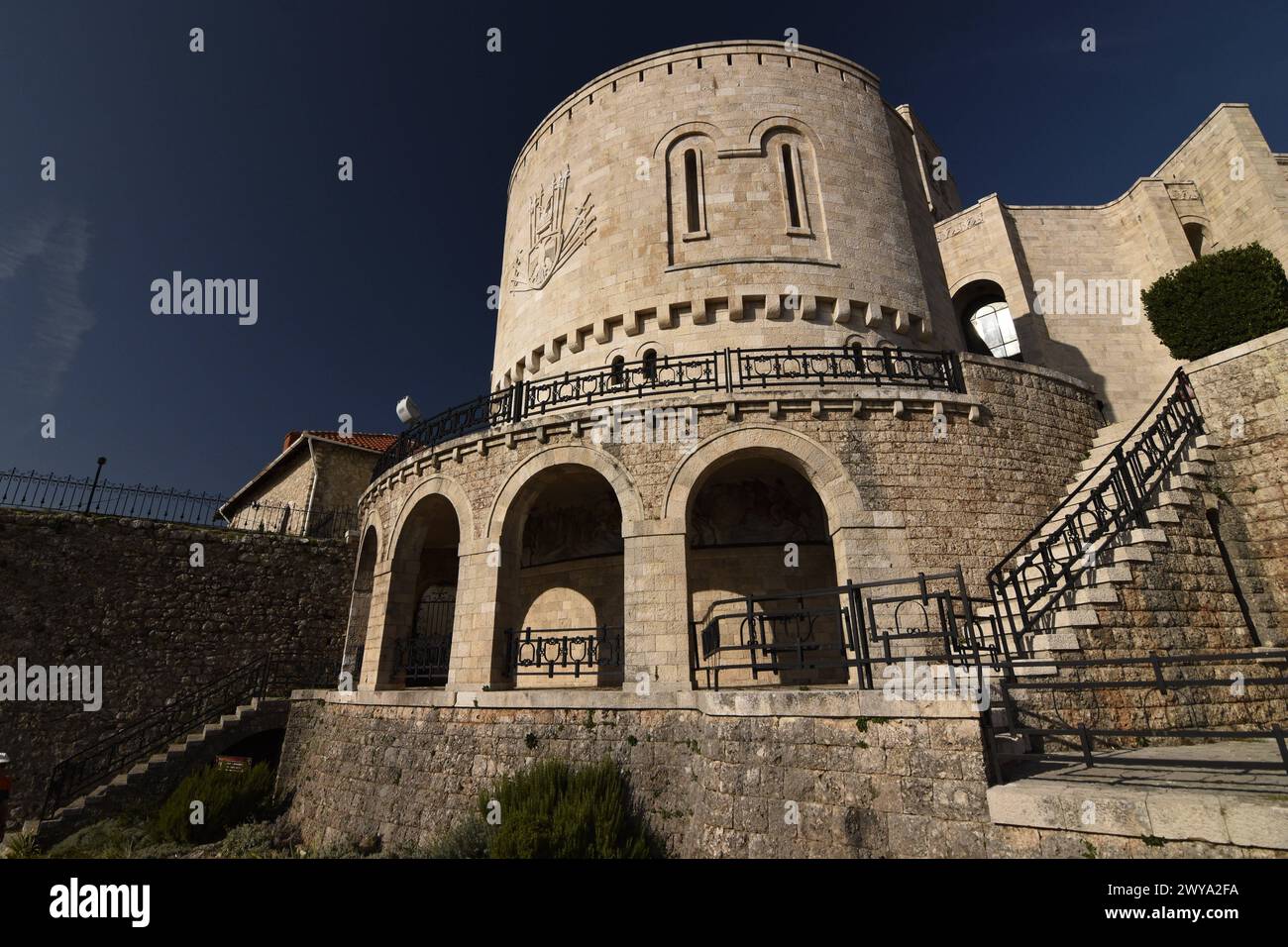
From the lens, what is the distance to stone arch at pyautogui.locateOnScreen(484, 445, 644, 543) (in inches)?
354

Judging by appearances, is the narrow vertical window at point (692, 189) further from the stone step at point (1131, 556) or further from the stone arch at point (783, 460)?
the stone step at point (1131, 556)

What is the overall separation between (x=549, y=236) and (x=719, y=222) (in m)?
4.89

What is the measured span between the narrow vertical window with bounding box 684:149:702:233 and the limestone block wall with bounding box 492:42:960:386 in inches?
6.6

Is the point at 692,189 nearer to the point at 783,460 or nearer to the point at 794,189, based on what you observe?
the point at 794,189

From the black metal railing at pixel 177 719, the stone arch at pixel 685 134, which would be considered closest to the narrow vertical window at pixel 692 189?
the stone arch at pixel 685 134

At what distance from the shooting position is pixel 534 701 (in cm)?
793

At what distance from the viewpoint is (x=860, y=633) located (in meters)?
6.02

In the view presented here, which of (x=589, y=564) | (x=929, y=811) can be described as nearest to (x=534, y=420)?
(x=589, y=564)

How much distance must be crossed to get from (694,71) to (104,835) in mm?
21385

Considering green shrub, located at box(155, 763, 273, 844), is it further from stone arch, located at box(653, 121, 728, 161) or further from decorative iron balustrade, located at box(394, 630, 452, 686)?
stone arch, located at box(653, 121, 728, 161)

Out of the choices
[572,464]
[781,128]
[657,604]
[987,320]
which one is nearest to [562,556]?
[572,464]

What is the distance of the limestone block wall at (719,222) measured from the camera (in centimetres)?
1306

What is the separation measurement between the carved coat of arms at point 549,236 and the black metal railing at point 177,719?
39.2 ft
